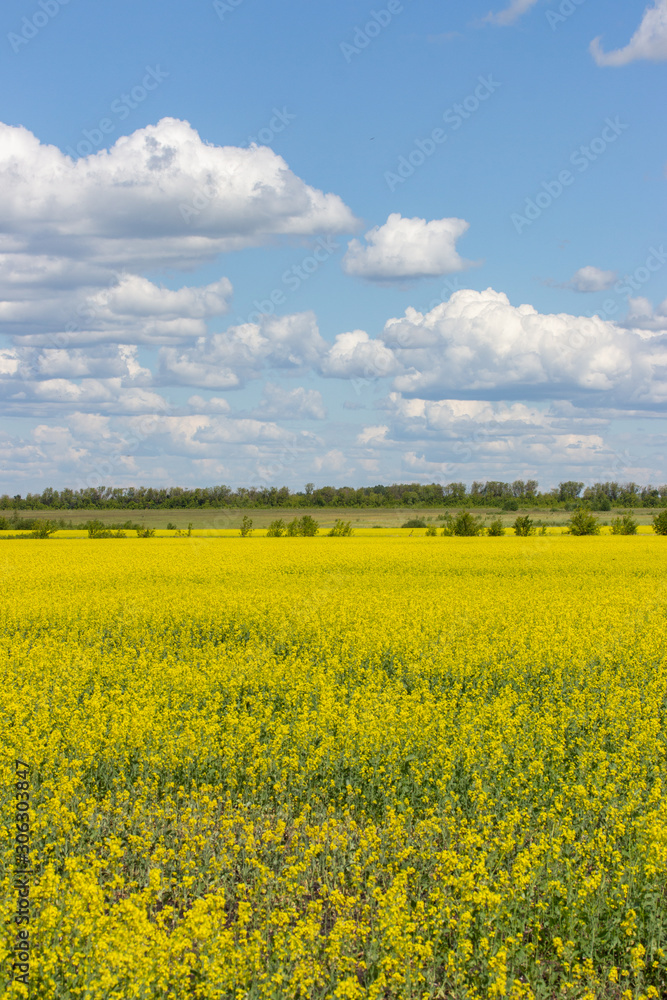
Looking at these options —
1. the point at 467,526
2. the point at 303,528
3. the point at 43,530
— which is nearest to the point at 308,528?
the point at 303,528

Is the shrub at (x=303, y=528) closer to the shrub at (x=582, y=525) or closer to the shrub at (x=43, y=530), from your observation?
the shrub at (x=43, y=530)

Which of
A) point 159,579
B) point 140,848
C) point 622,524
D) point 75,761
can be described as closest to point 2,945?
point 140,848

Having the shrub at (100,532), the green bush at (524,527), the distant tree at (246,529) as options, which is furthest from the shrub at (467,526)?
the shrub at (100,532)

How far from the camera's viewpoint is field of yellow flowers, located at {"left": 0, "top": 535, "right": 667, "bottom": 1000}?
14.5 ft

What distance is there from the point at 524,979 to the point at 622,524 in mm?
Answer: 56417

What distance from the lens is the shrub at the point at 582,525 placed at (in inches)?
2165

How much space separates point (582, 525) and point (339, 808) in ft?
171

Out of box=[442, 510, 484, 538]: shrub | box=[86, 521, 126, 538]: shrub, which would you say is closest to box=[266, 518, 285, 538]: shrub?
box=[86, 521, 126, 538]: shrub

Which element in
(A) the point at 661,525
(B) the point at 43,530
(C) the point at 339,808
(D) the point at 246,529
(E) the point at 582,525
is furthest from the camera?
(D) the point at 246,529

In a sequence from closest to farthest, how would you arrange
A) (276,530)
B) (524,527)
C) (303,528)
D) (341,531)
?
(524,527)
(276,530)
(341,531)
(303,528)

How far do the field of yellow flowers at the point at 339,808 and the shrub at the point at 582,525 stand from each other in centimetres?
4225

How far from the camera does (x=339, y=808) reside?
22.7ft

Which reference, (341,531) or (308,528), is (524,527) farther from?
(308,528)

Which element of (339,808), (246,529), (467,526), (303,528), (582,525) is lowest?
(339,808)
